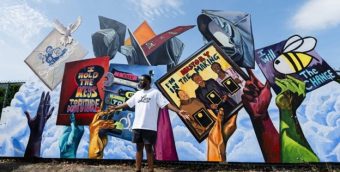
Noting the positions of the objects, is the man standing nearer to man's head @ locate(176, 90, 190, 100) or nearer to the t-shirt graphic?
the t-shirt graphic

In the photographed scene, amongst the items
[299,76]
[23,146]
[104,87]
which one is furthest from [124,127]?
[299,76]

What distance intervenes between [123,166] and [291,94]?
9.74 feet

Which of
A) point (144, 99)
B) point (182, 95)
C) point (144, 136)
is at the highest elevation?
point (182, 95)

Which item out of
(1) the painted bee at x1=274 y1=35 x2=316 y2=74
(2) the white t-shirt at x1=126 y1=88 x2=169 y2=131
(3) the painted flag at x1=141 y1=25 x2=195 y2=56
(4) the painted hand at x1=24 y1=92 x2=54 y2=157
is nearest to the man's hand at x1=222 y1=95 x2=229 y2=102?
(1) the painted bee at x1=274 y1=35 x2=316 y2=74

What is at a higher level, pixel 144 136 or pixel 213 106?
pixel 213 106

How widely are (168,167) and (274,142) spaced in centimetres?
173

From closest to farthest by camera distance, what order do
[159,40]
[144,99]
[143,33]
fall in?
1. [144,99]
2. [159,40]
3. [143,33]

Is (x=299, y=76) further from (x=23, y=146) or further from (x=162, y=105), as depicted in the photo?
(x=23, y=146)

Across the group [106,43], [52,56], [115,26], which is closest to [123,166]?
[106,43]

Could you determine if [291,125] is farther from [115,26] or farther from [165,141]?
[115,26]

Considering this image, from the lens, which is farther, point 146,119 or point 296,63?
point 296,63

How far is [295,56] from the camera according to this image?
6062 mm

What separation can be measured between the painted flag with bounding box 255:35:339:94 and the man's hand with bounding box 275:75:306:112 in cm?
7

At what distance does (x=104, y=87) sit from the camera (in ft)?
21.8
